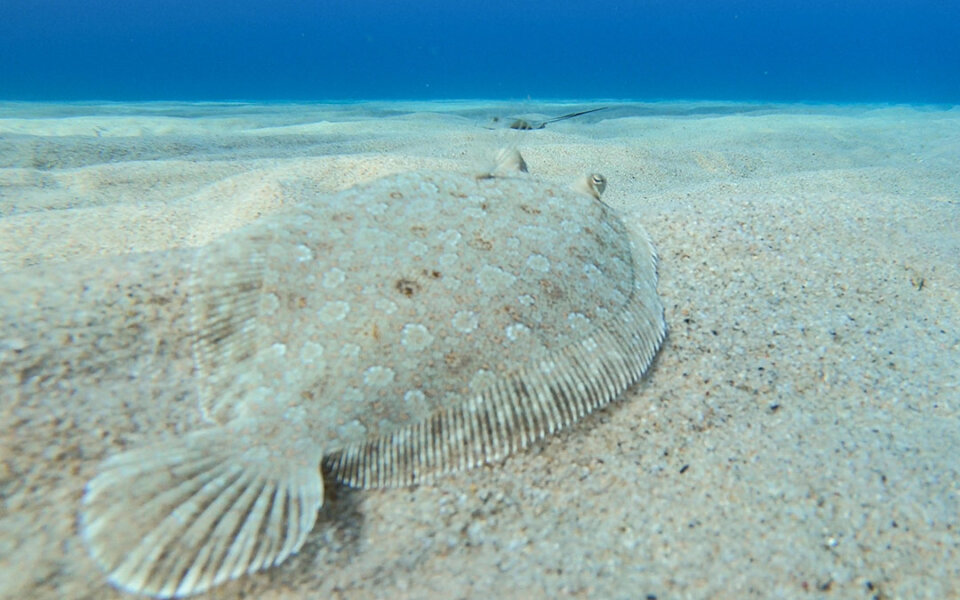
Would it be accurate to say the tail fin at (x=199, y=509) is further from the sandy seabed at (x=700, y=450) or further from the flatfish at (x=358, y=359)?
the sandy seabed at (x=700, y=450)

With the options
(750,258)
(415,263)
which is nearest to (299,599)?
(415,263)

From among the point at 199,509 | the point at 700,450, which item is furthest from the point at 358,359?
the point at 700,450

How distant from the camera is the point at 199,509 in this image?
1.40 m

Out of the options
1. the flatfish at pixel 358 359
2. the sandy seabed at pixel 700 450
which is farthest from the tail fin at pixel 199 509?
the sandy seabed at pixel 700 450

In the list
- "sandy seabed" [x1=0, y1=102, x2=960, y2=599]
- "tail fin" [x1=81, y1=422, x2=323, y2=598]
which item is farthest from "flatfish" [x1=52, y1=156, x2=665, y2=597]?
"sandy seabed" [x1=0, y1=102, x2=960, y2=599]

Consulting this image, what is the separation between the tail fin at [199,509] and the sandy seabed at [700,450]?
0.60ft

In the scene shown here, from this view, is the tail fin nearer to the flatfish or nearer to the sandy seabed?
the flatfish

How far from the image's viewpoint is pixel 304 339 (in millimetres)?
1808

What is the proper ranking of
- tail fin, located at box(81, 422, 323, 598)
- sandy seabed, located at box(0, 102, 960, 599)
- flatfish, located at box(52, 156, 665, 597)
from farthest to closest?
1. sandy seabed, located at box(0, 102, 960, 599)
2. flatfish, located at box(52, 156, 665, 597)
3. tail fin, located at box(81, 422, 323, 598)

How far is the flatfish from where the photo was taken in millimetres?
1395

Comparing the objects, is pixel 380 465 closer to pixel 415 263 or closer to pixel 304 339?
pixel 304 339

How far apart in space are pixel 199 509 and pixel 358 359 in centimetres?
63

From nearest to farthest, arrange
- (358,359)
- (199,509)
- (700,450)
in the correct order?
(199,509) < (358,359) < (700,450)

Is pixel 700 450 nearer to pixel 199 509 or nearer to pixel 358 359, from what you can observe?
pixel 358 359
